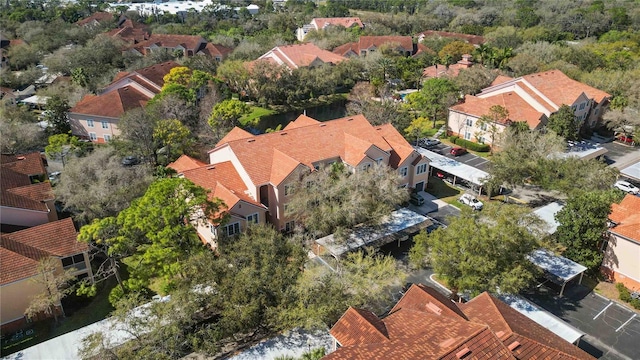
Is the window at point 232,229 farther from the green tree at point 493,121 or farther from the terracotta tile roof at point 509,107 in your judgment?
the terracotta tile roof at point 509,107

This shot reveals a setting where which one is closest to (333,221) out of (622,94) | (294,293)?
(294,293)

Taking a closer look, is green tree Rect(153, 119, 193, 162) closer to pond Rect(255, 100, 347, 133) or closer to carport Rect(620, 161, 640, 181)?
pond Rect(255, 100, 347, 133)

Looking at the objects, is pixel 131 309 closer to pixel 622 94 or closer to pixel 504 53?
pixel 622 94

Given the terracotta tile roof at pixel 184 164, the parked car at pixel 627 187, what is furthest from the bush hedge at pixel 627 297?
the terracotta tile roof at pixel 184 164

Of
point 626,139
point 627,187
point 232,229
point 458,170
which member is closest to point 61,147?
point 232,229

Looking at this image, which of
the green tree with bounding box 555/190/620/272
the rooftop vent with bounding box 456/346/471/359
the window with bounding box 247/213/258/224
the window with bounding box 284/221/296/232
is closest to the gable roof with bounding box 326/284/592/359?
the rooftop vent with bounding box 456/346/471/359

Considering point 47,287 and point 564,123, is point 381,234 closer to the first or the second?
point 47,287
